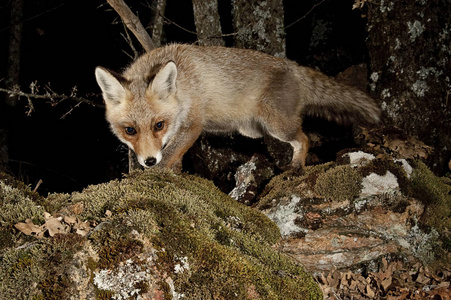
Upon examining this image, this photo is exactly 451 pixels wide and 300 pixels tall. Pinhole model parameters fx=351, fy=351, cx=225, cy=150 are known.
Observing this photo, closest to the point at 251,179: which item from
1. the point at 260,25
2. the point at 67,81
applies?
the point at 260,25

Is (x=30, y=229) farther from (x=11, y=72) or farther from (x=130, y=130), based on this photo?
(x=11, y=72)

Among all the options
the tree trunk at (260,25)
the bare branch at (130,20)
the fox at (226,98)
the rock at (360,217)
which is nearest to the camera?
the rock at (360,217)

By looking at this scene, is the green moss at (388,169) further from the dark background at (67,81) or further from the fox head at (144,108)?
the dark background at (67,81)

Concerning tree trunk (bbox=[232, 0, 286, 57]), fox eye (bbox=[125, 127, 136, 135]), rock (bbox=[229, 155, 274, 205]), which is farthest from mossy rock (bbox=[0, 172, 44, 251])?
tree trunk (bbox=[232, 0, 286, 57])

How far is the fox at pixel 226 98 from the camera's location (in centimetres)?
435

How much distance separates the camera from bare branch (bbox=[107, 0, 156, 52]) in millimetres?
4980

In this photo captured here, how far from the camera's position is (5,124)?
27.6 ft

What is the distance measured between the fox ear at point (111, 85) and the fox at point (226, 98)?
0.01 metres

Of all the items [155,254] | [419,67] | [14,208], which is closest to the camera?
[155,254]

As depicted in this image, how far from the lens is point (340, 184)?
3.71 meters

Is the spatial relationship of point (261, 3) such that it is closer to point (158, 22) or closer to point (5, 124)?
point (158, 22)

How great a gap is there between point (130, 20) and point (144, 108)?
5.49 ft

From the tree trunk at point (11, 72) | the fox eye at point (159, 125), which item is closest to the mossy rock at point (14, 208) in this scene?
the fox eye at point (159, 125)

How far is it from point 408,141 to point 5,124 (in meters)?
8.57
